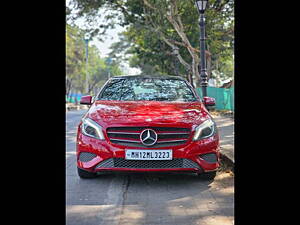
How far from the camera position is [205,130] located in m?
5.41

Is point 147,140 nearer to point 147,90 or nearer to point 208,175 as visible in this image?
point 208,175

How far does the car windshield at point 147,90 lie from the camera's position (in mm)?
6348

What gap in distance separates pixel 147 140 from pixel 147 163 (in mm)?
292

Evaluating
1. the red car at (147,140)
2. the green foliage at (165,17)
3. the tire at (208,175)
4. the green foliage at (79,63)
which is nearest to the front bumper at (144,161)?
the red car at (147,140)

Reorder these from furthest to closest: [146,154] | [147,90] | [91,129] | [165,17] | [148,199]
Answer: [165,17], [147,90], [91,129], [146,154], [148,199]

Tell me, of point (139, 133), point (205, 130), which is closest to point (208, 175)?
point (205, 130)

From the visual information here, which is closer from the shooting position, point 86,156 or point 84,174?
point 86,156

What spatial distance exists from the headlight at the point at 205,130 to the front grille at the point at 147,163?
346mm

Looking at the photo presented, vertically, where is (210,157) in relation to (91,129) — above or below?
below

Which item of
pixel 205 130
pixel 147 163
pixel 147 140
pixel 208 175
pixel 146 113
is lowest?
pixel 208 175

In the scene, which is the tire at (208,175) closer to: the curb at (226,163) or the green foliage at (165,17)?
the curb at (226,163)

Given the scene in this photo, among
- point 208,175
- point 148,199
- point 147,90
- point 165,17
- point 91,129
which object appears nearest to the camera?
point 148,199
